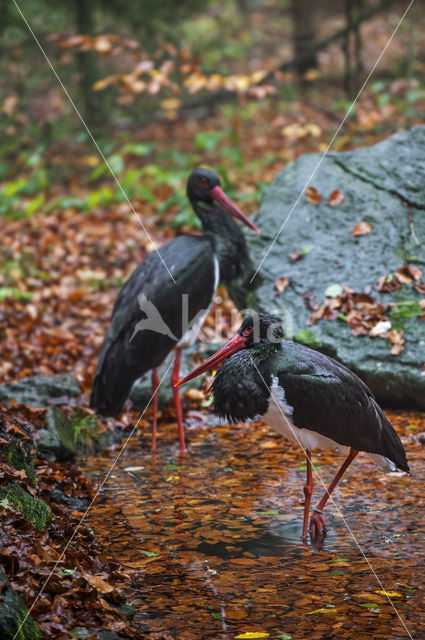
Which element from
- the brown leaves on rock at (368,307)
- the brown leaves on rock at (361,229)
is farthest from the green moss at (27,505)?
the brown leaves on rock at (361,229)

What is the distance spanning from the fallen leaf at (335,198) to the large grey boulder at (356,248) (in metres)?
0.05

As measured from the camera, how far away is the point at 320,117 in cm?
1314

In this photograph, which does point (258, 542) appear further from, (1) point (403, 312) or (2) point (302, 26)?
(2) point (302, 26)

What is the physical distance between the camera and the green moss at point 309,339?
5785mm

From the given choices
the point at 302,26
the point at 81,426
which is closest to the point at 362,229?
the point at 81,426

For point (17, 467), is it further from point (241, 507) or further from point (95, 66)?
point (95, 66)

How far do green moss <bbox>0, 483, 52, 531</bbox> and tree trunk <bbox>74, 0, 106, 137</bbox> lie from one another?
9.23 m

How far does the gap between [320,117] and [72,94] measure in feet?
14.3

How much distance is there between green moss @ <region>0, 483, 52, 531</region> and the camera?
3.35 metres

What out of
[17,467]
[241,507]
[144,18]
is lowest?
[241,507]

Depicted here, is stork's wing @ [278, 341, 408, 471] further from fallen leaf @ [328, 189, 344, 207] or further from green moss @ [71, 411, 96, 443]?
fallen leaf @ [328, 189, 344, 207]

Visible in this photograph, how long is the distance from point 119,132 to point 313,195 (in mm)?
7989

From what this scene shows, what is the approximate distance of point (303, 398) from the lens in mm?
3732

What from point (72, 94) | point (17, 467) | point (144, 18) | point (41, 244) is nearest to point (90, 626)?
point (17, 467)
